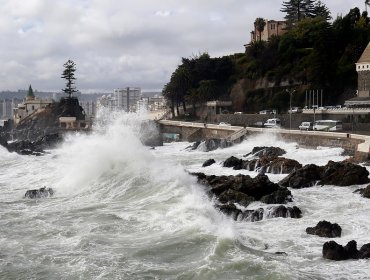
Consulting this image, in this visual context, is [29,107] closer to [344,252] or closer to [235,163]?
[235,163]

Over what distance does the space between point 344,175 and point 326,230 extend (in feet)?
21.3

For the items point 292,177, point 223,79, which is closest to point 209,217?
point 292,177

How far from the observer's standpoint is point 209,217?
1263 centimetres

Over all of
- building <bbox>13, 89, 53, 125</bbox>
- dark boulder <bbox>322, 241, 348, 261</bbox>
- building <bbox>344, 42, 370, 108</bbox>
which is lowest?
dark boulder <bbox>322, 241, 348, 261</bbox>

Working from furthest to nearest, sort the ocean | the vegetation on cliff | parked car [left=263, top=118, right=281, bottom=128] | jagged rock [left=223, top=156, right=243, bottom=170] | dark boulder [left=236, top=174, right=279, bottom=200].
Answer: the vegetation on cliff → parked car [left=263, top=118, right=281, bottom=128] → jagged rock [left=223, top=156, right=243, bottom=170] → dark boulder [left=236, top=174, right=279, bottom=200] → the ocean

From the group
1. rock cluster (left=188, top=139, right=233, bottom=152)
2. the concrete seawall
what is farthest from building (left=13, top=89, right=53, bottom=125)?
rock cluster (left=188, top=139, right=233, bottom=152)

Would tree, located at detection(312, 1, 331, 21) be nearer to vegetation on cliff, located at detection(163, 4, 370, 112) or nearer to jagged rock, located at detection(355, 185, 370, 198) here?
vegetation on cliff, located at detection(163, 4, 370, 112)

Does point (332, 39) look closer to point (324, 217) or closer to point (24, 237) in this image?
point (324, 217)

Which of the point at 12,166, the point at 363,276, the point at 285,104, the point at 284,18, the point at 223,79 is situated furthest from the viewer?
the point at 284,18

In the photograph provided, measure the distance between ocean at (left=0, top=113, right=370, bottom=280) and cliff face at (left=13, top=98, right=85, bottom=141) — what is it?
38.3 m

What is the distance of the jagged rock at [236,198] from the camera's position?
15.0 m

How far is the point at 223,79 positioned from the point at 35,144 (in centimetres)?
2183

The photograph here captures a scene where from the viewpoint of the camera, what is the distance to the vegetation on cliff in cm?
4150

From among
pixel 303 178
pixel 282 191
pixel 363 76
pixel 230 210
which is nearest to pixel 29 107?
pixel 363 76
